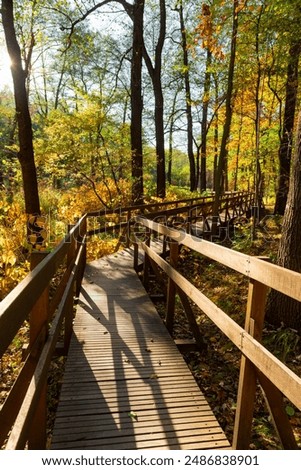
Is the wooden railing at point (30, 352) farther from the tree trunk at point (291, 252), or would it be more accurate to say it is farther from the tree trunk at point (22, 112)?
the tree trunk at point (22, 112)

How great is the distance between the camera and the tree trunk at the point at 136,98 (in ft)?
41.8

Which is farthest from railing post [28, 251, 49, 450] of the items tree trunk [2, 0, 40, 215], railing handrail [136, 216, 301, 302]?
tree trunk [2, 0, 40, 215]

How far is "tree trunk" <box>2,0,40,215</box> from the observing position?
8.29 meters

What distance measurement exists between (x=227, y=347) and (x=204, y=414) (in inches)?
89.3

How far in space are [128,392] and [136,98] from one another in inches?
487

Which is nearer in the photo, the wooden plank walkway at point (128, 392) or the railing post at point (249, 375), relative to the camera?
the railing post at point (249, 375)

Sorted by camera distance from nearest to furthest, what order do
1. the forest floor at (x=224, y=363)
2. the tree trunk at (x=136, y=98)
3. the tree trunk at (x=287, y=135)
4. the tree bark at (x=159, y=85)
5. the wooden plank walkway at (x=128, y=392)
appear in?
the wooden plank walkway at (x=128, y=392), the forest floor at (x=224, y=363), the tree trunk at (x=287, y=135), the tree trunk at (x=136, y=98), the tree bark at (x=159, y=85)

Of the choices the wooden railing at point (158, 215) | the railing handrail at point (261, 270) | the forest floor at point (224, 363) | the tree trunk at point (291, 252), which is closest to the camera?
A: the railing handrail at point (261, 270)

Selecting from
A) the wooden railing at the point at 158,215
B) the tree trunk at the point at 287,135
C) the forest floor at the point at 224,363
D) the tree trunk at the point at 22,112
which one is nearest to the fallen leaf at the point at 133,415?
the forest floor at the point at 224,363

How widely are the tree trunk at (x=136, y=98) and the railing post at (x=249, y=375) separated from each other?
1132 centimetres

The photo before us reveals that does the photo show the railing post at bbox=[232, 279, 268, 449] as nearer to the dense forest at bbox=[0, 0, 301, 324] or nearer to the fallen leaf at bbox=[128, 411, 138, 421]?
the fallen leaf at bbox=[128, 411, 138, 421]

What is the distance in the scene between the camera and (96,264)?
8.28m

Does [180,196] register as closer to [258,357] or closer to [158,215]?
[158,215]
